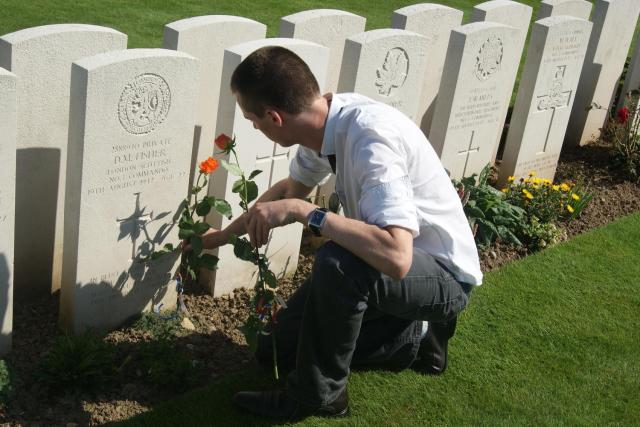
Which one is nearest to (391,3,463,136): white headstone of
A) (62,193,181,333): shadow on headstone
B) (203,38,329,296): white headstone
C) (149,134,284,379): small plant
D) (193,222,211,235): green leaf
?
(203,38,329,296): white headstone

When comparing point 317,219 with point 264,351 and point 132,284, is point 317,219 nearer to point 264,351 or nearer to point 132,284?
point 264,351

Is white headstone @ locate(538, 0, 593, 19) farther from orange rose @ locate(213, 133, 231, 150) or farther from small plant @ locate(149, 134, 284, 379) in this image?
orange rose @ locate(213, 133, 231, 150)

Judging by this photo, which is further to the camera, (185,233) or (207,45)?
(207,45)

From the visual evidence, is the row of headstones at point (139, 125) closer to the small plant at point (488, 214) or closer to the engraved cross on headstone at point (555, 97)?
the small plant at point (488, 214)

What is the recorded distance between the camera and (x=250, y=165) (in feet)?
14.7

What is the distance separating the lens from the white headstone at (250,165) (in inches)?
165

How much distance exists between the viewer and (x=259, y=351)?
404 cm

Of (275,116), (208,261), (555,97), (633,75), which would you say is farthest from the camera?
(633,75)

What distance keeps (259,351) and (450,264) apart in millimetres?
1035

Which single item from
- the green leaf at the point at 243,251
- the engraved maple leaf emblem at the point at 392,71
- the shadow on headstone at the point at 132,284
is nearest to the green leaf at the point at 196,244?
the shadow on headstone at the point at 132,284

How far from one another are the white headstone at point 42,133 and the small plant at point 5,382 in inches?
30.5

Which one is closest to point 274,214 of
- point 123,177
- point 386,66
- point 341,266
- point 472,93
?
point 341,266

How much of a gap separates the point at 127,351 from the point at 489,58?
10.1 feet

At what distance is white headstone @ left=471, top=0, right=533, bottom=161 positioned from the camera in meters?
6.06
